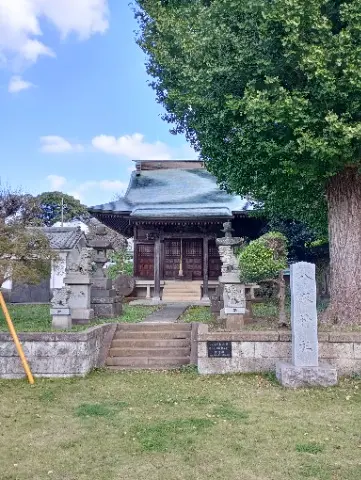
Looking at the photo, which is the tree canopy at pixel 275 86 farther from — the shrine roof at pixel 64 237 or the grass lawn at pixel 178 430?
the shrine roof at pixel 64 237

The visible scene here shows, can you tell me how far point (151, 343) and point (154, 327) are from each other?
656 mm

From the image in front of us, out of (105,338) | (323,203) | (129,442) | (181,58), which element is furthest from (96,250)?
(129,442)

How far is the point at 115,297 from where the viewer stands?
12.5 metres

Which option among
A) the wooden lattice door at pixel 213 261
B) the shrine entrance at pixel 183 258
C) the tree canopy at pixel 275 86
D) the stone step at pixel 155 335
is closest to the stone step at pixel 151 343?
the stone step at pixel 155 335

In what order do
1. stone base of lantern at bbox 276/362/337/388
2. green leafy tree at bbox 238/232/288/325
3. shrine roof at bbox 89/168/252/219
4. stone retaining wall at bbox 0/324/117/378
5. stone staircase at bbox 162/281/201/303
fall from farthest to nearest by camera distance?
stone staircase at bbox 162/281/201/303 < shrine roof at bbox 89/168/252/219 < green leafy tree at bbox 238/232/288/325 < stone retaining wall at bbox 0/324/117/378 < stone base of lantern at bbox 276/362/337/388

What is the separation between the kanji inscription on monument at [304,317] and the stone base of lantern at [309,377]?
16 centimetres

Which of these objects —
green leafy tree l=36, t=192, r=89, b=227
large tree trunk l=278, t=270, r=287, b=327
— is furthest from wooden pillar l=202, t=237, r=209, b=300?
green leafy tree l=36, t=192, r=89, b=227

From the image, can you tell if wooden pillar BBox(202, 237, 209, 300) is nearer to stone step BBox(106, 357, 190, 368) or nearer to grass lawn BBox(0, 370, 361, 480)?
stone step BBox(106, 357, 190, 368)

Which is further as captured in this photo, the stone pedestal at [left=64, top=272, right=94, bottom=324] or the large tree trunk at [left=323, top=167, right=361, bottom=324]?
the stone pedestal at [left=64, top=272, right=94, bottom=324]

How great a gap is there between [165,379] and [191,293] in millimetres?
11620

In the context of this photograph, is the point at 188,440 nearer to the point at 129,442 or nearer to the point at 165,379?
the point at 129,442

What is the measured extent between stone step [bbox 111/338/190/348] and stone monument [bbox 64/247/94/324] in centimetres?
176

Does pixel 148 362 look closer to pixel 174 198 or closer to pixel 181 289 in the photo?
pixel 181 289

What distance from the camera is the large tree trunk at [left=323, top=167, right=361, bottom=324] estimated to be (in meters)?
8.81
